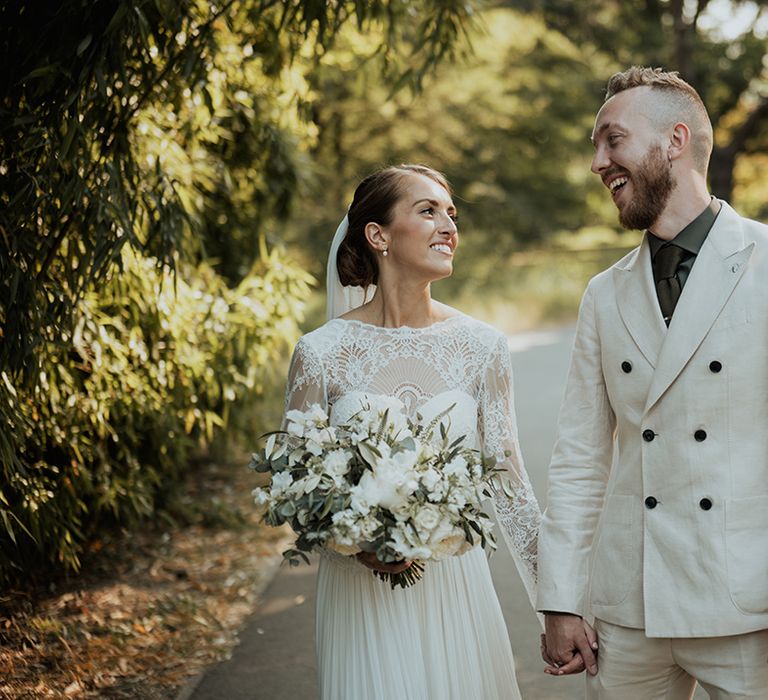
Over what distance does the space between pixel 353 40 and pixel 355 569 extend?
6.42 meters

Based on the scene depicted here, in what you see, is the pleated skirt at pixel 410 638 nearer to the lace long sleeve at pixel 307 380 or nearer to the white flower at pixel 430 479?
the lace long sleeve at pixel 307 380

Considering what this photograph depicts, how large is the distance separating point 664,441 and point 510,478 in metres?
0.83

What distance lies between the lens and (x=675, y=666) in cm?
274

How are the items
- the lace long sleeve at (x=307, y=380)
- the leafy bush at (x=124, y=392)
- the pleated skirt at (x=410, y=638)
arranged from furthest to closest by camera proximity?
the leafy bush at (x=124, y=392) < the lace long sleeve at (x=307, y=380) < the pleated skirt at (x=410, y=638)

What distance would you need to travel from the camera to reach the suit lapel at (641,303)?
2723mm

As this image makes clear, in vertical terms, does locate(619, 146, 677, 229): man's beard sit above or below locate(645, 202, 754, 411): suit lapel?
above

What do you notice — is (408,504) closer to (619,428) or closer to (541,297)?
(619,428)

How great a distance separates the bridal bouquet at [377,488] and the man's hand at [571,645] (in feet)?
0.96

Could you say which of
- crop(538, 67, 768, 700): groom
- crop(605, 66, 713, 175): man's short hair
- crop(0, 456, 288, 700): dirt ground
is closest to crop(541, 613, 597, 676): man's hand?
→ crop(538, 67, 768, 700): groom

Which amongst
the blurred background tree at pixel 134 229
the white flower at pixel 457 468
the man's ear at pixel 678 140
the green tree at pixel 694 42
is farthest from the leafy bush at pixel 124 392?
the green tree at pixel 694 42

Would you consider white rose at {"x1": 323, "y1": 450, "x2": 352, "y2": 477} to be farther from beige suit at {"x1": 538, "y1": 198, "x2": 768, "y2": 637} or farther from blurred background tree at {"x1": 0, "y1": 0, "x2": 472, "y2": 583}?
blurred background tree at {"x1": 0, "y1": 0, "x2": 472, "y2": 583}

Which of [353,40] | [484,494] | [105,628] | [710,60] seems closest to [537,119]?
[710,60]

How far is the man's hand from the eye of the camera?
2805 millimetres

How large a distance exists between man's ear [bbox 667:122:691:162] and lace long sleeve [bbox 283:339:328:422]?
1299 mm
